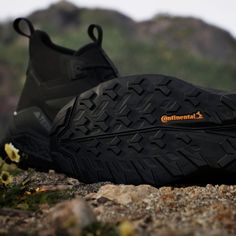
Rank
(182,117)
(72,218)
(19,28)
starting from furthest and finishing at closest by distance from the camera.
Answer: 1. (19,28)
2. (182,117)
3. (72,218)

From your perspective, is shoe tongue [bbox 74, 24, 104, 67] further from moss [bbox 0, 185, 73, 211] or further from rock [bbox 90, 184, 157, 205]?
A: moss [bbox 0, 185, 73, 211]

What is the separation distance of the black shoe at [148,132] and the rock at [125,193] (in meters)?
0.14

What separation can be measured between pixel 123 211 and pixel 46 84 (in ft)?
5.01

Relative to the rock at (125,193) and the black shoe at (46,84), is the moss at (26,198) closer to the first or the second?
the rock at (125,193)

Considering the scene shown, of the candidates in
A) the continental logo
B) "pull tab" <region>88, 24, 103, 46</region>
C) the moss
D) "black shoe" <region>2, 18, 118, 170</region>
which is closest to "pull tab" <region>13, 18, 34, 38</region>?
"black shoe" <region>2, 18, 118, 170</region>

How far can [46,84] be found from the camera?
333 centimetres

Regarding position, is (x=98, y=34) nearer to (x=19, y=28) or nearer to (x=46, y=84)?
(x=46, y=84)

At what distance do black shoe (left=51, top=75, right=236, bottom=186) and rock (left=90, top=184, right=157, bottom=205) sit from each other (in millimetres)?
141

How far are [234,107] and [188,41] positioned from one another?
19515 millimetres

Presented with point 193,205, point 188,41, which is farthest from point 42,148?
point 188,41

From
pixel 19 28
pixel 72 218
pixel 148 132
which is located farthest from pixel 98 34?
pixel 72 218

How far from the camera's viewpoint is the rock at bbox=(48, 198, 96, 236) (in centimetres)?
152

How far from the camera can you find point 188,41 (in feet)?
70.5

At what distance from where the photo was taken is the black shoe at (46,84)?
10.6 feet
